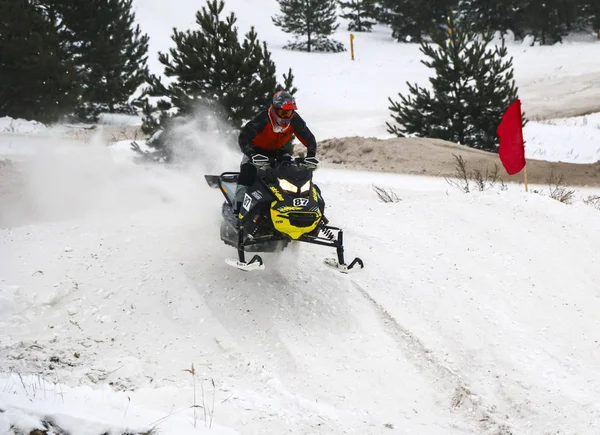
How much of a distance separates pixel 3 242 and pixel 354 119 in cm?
1918

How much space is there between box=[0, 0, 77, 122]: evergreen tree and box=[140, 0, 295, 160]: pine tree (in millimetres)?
5453

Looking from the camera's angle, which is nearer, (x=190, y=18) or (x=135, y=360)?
(x=135, y=360)

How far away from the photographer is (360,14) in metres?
44.1

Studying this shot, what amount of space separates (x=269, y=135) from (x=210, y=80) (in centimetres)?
720

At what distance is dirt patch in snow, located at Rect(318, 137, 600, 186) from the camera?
14988mm

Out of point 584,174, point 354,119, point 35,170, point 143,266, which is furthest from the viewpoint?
point 354,119

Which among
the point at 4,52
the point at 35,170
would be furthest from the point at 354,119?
the point at 35,170

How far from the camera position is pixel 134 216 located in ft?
30.5

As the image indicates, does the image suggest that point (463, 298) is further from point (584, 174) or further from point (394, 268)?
point (584, 174)

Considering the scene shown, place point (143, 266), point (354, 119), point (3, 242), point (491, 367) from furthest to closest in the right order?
1. point (354, 119)
2. point (3, 242)
3. point (143, 266)
4. point (491, 367)

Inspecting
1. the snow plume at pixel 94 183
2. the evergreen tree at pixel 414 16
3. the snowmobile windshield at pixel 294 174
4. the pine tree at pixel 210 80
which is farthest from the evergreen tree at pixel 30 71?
the evergreen tree at pixel 414 16

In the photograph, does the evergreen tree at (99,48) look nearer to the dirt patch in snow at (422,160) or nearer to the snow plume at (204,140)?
the snow plume at (204,140)

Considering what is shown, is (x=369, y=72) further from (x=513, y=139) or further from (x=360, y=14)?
(x=513, y=139)

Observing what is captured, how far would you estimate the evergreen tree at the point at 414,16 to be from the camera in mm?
39344
